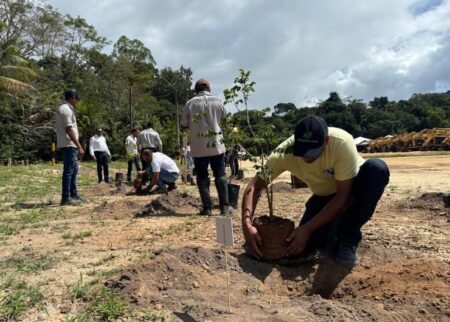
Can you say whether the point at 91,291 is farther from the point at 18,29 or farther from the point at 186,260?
the point at 18,29

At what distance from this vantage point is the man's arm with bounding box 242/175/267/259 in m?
3.23

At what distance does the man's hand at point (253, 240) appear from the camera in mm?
A: 3217

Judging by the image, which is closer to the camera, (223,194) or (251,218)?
(251,218)

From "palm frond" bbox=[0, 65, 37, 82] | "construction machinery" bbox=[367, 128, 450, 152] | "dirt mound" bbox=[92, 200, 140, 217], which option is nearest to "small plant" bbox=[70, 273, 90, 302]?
"dirt mound" bbox=[92, 200, 140, 217]

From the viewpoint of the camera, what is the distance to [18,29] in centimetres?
3167

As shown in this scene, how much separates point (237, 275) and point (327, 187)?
0.87 m

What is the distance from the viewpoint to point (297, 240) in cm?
312

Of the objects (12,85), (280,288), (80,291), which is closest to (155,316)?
(80,291)

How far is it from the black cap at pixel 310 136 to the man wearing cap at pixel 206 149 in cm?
279

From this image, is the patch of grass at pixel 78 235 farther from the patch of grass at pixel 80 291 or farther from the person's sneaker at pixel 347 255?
the person's sneaker at pixel 347 255

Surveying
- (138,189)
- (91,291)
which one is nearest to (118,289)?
(91,291)

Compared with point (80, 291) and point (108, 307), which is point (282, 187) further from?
point (108, 307)

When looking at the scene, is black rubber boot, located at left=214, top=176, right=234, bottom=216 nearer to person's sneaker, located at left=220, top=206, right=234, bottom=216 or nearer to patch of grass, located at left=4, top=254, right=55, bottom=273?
person's sneaker, located at left=220, top=206, right=234, bottom=216

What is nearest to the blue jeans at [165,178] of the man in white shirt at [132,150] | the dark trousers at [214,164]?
the dark trousers at [214,164]
